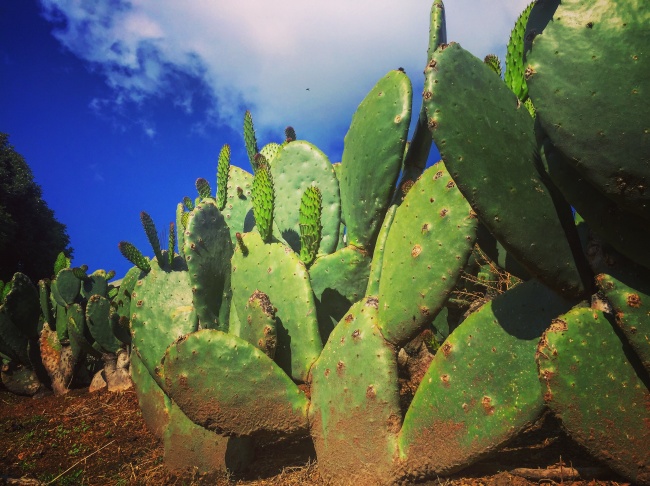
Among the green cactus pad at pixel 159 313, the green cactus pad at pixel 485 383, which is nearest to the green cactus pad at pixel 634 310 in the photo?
the green cactus pad at pixel 485 383

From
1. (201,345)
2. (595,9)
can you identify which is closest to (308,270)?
(201,345)

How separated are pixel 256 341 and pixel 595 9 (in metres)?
1.53

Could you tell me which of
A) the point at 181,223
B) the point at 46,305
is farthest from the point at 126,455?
the point at 46,305

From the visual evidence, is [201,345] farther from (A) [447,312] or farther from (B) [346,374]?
(A) [447,312]

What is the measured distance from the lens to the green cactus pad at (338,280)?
2096 mm

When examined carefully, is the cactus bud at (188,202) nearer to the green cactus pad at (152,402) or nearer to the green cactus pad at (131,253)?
the green cactus pad at (131,253)

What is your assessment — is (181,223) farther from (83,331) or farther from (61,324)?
(61,324)

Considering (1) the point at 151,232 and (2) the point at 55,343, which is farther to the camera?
(2) the point at 55,343

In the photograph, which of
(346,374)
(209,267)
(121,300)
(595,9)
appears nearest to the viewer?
(595,9)

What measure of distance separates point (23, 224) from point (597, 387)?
18528 mm

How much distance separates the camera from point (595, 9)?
0.93 metres

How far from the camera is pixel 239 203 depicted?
Result: 10.0 feet

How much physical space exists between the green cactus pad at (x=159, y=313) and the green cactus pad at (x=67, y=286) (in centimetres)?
230

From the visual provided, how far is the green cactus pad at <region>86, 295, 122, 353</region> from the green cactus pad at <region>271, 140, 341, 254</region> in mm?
2304
